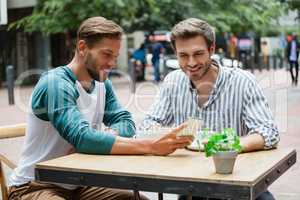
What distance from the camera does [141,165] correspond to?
8.96ft

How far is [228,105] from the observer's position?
11.0ft

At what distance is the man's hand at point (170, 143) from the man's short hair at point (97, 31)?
61 centimetres

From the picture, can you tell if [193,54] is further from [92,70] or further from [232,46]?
[232,46]

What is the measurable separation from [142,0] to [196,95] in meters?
19.5

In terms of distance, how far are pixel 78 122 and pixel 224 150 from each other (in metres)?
0.83

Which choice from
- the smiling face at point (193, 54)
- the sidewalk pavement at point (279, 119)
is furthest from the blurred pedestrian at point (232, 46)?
the smiling face at point (193, 54)

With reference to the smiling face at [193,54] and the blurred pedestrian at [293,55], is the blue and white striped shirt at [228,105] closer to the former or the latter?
the smiling face at [193,54]

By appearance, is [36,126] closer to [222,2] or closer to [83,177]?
[83,177]

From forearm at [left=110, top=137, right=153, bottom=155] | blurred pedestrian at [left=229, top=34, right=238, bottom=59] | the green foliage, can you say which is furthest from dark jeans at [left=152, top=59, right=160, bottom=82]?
forearm at [left=110, top=137, right=153, bottom=155]

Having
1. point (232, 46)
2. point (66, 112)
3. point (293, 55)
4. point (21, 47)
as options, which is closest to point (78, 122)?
point (66, 112)

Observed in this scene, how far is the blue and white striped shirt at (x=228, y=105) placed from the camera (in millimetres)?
3277

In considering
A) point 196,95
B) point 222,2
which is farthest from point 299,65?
point 196,95

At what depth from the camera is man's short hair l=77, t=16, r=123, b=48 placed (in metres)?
3.11

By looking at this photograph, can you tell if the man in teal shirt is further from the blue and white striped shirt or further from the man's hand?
the blue and white striped shirt
